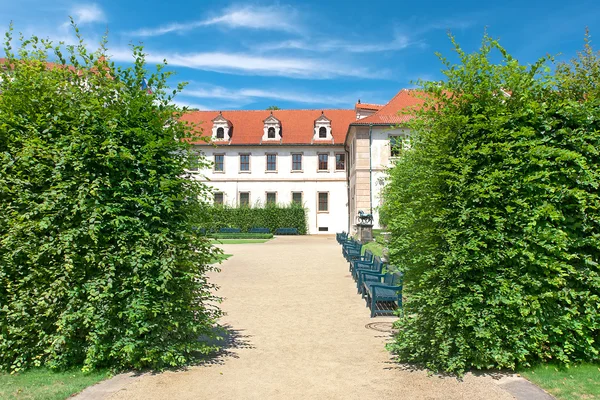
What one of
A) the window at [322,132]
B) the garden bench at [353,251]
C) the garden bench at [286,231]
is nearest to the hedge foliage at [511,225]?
the garden bench at [353,251]

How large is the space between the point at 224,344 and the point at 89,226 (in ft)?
9.30

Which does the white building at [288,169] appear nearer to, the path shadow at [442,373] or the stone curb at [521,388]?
the path shadow at [442,373]

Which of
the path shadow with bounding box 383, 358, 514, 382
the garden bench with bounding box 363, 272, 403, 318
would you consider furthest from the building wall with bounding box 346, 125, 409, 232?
the path shadow with bounding box 383, 358, 514, 382

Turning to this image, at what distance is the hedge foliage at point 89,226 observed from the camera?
19.7ft

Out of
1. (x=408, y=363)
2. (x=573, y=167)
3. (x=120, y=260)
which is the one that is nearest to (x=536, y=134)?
(x=573, y=167)

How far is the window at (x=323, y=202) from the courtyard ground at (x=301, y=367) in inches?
1370

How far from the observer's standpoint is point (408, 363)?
21.6 feet

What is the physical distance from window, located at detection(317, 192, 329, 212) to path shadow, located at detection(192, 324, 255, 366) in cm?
3787

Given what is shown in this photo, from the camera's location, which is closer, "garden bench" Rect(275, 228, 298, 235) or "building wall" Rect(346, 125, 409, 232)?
"building wall" Rect(346, 125, 409, 232)

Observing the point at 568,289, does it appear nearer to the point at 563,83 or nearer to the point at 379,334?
the point at 563,83

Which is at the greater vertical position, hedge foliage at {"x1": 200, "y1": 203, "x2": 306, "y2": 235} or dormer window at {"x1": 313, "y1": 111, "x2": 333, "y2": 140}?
dormer window at {"x1": 313, "y1": 111, "x2": 333, "y2": 140}

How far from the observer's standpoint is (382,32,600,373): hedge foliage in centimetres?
590

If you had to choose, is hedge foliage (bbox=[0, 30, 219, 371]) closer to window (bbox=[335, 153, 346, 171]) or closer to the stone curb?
the stone curb

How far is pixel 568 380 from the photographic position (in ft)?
18.7
